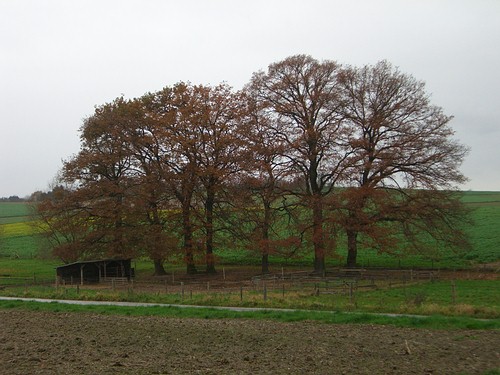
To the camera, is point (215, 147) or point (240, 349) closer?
point (240, 349)

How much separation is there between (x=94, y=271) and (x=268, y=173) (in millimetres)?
18616

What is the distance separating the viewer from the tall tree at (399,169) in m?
39.7

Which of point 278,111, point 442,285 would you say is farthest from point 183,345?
point 278,111

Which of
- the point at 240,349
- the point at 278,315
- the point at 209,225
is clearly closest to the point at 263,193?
the point at 209,225

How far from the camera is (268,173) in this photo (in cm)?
4312

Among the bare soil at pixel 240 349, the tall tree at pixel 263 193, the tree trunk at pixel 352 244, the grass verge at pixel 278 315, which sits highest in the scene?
the tall tree at pixel 263 193

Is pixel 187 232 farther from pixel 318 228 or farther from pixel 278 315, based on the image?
pixel 278 315

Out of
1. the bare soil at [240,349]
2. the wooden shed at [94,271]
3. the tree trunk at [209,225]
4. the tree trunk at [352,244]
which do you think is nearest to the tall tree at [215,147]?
the tree trunk at [209,225]

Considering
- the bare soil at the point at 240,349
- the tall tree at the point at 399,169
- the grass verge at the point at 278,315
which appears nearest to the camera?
the bare soil at the point at 240,349

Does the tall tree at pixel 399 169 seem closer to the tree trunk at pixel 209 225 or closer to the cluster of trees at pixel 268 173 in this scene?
the cluster of trees at pixel 268 173

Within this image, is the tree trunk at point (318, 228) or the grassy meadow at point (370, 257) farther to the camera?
the grassy meadow at point (370, 257)

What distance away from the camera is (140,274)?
5275cm

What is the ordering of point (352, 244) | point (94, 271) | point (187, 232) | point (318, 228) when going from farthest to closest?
1. point (94, 271)
2. point (187, 232)
3. point (352, 244)
4. point (318, 228)

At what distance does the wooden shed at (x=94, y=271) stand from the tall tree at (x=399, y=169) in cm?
2054
